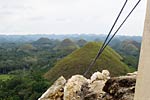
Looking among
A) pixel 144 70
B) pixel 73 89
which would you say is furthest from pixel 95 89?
pixel 144 70

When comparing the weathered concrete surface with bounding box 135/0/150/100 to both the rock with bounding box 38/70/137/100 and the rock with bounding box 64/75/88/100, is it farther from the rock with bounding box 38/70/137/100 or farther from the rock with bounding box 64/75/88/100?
the rock with bounding box 64/75/88/100

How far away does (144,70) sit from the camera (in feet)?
12.9

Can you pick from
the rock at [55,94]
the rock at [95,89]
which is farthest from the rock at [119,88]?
the rock at [55,94]

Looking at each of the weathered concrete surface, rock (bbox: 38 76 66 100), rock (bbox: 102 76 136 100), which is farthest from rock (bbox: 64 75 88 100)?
the weathered concrete surface

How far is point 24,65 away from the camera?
92.6 metres

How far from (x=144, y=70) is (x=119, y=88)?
3.17 metres

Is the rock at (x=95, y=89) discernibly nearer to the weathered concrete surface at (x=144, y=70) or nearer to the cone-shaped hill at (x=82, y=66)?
the weathered concrete surface at (x=144, y=70)

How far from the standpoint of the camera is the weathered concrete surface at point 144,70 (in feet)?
12.8

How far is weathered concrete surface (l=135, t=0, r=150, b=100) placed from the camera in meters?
3.91

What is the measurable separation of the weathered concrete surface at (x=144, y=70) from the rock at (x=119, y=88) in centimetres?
274

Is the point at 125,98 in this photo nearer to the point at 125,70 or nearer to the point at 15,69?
the point at 125,70

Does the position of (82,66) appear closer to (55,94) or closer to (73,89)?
(55,94)

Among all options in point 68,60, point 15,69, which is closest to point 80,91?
point 68,60

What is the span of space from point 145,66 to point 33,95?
40.7m
